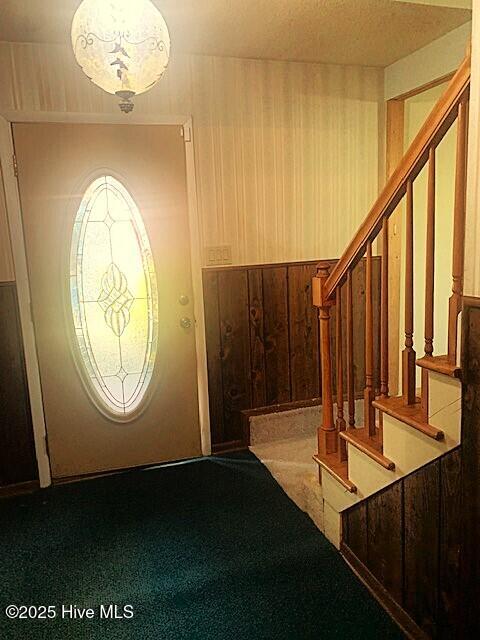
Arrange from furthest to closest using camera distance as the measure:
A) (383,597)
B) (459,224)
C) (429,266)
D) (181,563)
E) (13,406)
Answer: (13,406)
(181,563)
(383,597)
(429,266)
(459,224)

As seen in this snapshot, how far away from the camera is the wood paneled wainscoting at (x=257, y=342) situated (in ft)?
10.3

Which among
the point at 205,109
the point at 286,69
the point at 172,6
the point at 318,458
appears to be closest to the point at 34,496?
the point at 318,458

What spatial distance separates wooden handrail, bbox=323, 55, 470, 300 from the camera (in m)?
1.44

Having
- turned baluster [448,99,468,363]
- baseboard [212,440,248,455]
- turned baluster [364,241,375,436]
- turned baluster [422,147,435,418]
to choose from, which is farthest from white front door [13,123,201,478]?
turned baluster [448,99,468,363]

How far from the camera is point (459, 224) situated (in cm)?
150

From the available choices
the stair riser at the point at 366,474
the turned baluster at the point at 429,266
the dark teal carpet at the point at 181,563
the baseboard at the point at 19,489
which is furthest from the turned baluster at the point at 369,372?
the baseboard at the point at 19,489

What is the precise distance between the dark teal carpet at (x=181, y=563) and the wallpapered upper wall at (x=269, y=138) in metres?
1.47

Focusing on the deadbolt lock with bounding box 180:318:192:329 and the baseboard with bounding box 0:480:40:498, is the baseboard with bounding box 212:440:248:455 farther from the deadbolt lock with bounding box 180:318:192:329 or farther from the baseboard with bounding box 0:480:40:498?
the baseboard with bounding box 0:480:40:498

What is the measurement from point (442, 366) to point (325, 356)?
0.83 m

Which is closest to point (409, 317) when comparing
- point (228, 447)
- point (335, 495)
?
point (335, 495)

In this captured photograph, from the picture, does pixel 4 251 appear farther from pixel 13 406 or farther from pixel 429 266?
pixel 429 266

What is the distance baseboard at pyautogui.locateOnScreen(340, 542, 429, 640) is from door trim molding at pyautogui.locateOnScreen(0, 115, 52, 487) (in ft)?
5.76

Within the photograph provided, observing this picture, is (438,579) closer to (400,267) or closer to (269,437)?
(269,437)

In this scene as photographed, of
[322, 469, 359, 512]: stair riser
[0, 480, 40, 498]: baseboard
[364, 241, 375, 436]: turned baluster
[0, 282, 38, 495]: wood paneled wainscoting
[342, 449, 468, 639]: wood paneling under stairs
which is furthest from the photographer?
[0, 480, 40, 498]: baseboard
